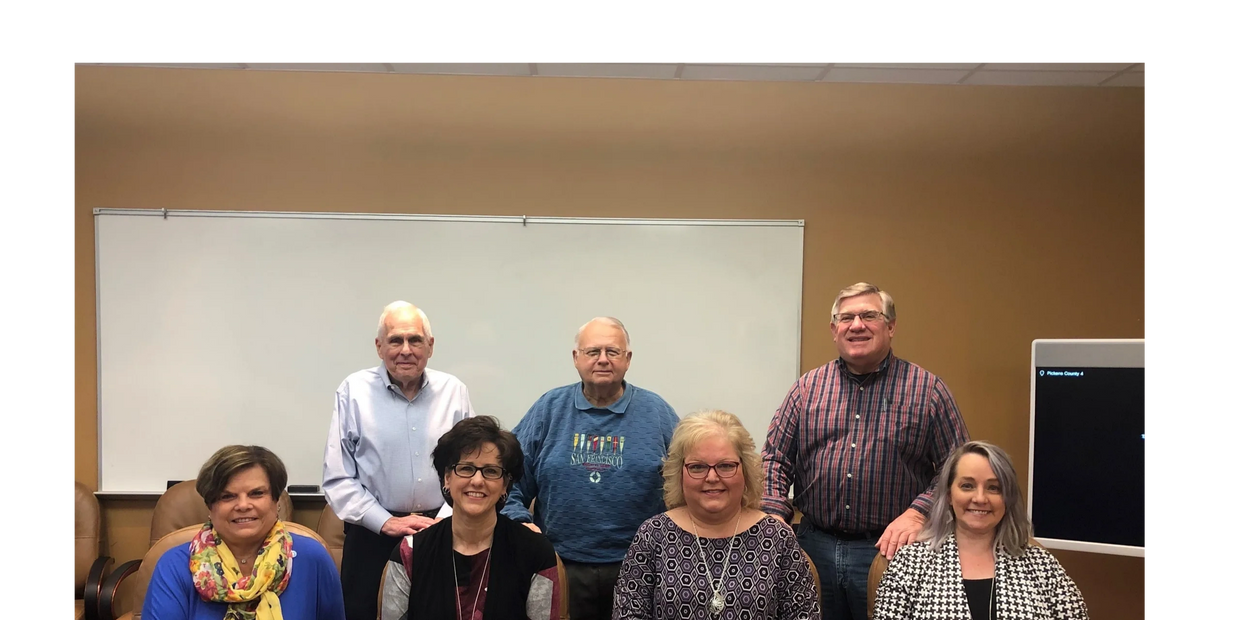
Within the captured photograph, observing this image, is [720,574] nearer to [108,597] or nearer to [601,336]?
[601,336]

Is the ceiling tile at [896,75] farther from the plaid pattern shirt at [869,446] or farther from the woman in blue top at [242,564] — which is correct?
the woman in blue top at [242,564]

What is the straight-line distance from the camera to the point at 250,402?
12.7ft

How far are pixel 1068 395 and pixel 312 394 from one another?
11.1 feet

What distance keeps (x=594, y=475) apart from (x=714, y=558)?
0.57 metres

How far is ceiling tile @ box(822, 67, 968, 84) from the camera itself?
3812mm

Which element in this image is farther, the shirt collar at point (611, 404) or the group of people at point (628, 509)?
the shirt collar at point (611, 404)

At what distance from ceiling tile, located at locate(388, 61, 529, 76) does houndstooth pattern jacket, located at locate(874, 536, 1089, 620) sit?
2673 millimetres

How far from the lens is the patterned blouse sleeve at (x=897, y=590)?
2281 mm

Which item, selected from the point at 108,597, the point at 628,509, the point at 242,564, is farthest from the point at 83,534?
the point at 628,509

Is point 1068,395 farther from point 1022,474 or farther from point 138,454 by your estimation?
point 138,454

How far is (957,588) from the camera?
2256 millimetres

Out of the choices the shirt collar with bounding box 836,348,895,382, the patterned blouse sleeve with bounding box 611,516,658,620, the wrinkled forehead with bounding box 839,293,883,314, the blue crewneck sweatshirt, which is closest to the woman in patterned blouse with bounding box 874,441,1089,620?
the shirt collar with bounding box 836,348,895,382

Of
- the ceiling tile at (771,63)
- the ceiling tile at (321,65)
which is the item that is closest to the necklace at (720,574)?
the ceiling tile at (771,63)

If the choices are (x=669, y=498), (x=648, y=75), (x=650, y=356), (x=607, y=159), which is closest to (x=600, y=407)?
(x=669, y=498)
